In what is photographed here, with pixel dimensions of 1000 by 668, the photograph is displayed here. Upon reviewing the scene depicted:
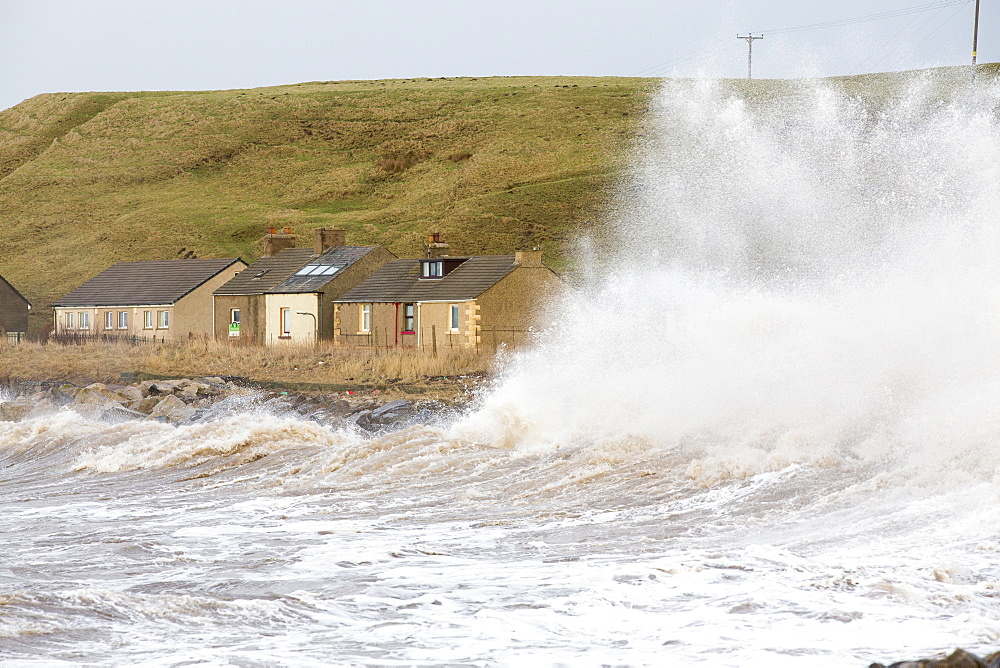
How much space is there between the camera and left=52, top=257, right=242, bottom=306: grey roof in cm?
6475

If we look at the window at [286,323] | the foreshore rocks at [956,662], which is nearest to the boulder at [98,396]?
the window at [286,323]

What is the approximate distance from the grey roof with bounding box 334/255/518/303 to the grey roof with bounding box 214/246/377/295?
187 centimetres

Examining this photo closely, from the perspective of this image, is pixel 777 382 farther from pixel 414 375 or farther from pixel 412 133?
pixel 412 133

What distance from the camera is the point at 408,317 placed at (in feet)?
174

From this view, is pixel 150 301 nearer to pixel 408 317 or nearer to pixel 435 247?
pixel 435 247

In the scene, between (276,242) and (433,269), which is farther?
(276,242)

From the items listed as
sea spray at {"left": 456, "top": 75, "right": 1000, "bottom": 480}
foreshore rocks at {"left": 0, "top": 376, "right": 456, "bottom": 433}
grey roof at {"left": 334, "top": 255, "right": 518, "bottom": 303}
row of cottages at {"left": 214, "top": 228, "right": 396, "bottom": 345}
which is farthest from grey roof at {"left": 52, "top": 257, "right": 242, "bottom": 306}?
sea spray at {"left": 456, "top": 75, "right": 1000, "bottom": 480}

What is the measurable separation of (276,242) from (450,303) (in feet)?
66.2

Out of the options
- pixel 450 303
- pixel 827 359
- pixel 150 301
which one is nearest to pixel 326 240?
pixel 150 301

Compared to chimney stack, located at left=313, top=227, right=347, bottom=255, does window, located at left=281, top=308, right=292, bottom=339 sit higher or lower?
lower

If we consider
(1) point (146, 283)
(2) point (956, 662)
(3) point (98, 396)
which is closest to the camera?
(2) point (956, 662)

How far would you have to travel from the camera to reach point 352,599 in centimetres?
1091

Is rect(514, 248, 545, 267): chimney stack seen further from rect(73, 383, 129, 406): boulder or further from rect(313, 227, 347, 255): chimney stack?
rect(73, 383, 129, 406): boulder

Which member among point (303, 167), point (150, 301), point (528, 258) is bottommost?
point (150, 301)
